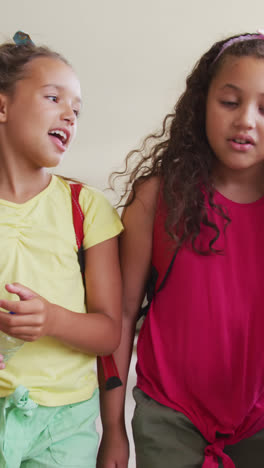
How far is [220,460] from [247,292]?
0.37 m

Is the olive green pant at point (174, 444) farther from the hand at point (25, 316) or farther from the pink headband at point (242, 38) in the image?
the pink headband at point (242, 38)

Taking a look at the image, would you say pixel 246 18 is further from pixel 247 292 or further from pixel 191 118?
pixel 247 292

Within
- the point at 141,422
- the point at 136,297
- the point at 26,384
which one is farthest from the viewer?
the point at 136,297

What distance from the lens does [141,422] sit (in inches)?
48.5

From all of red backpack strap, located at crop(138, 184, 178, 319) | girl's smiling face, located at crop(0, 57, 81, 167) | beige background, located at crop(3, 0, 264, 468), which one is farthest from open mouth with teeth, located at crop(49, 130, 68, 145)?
beige background, located at crop(3, 0, 264, 468)

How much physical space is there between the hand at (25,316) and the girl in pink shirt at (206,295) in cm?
31

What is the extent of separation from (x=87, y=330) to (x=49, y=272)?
15 cm

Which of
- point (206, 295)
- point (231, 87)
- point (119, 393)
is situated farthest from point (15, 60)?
point (119, 393)

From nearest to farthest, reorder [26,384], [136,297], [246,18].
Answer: [26,384], [136,297], [246,18]

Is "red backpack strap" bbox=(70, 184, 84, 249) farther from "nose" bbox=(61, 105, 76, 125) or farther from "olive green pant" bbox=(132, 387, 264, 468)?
"olive green pant" bbox=(132, 387, 264, 468)

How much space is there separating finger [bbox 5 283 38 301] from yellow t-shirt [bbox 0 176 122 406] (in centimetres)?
12

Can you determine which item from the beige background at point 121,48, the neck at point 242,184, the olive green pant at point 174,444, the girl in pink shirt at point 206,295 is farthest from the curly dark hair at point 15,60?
the beige background at point 121,48

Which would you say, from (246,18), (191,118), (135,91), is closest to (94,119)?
(135,91)

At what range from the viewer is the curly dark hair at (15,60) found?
1344 mm
